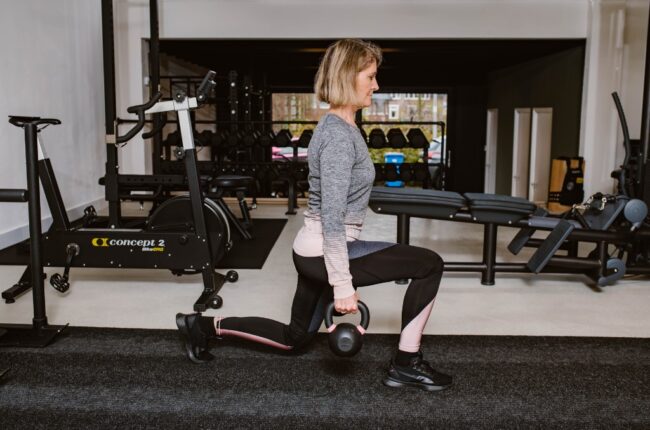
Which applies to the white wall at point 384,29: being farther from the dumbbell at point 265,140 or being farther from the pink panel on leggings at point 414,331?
the pink panel on leggings at point 414,331

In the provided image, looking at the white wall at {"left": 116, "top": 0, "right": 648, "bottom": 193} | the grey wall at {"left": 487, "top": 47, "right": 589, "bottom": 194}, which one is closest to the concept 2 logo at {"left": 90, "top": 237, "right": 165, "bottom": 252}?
A: the white wall at {"left": 116, "top": 0, "right": 648, "bottom": 193}

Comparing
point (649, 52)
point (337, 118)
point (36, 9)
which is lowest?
point (337, 118)

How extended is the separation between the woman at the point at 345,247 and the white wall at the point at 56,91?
3.58 m

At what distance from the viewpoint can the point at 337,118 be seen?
1.92 m

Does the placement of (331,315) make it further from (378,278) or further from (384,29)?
(384,29)

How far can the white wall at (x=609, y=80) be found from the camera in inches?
280


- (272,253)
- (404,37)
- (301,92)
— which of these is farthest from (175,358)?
(301,92)

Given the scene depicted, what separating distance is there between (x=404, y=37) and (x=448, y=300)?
15.1ft

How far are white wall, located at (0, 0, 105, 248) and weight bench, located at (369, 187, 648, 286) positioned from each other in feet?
10.1

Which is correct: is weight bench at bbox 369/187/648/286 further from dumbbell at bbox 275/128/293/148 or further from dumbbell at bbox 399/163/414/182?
dumbbell at bbox 399/163/414/182

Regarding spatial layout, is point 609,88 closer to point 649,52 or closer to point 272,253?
point 649,52

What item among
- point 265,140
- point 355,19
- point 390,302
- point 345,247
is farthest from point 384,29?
point 345,247

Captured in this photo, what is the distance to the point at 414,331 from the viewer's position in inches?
84.6

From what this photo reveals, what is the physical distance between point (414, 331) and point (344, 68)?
0.89 meters
